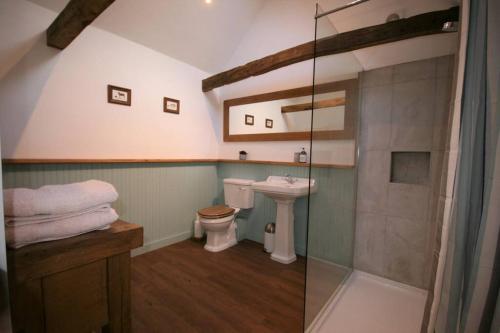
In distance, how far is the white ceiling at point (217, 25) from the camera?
166 cm

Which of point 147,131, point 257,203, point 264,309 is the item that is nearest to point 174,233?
point 257,203

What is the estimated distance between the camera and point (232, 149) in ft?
10.0

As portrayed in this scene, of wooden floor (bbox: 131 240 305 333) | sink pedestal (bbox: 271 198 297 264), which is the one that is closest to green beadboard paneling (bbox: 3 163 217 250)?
wooden floor (bbox: 131 240 305 333)

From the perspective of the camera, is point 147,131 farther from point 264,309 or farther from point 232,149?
point 264,309

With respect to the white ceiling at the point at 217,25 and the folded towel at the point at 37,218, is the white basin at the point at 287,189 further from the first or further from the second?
the folded towel at the point at 37,218

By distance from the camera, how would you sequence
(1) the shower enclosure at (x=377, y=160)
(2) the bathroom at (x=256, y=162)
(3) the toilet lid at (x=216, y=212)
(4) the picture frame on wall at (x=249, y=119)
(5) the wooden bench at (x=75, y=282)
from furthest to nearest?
1. (4) the picture frame on wall at (x=249, y=119)
2. (3) the toilet lid at (x=216, y=212)
3. (1) the shower enclosure at (x=377, y=160)
4. (2) the bathroom at (x=256, y=162)
5. (5) the wooden bench at (x=75, y=282)

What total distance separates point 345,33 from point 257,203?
77.2 inches

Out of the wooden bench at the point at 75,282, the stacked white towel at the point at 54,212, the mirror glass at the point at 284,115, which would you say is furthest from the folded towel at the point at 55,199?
the mirror glass at the point at 284,115

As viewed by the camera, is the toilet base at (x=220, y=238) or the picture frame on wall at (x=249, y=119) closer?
the toilet base at (x=220, y=238)

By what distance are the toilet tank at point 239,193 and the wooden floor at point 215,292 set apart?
1.83ft

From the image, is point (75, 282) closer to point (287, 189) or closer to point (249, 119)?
point (287, 189)

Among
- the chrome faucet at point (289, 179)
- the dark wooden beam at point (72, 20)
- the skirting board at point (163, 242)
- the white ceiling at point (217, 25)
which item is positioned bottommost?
the skirting board at point (163, 242)

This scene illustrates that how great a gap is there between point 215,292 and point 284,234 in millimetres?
897

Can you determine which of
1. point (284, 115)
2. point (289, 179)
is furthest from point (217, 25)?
point (289, 179)
